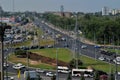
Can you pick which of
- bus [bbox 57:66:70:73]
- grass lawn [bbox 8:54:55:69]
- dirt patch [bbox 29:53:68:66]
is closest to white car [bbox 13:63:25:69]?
grass lawn [bbox 8:54:55:69]

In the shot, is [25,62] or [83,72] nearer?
[83,72]

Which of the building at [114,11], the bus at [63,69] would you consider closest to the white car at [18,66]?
the bus at [63,69]

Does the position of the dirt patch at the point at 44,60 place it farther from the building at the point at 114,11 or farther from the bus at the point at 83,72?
the building at the point at 114,11

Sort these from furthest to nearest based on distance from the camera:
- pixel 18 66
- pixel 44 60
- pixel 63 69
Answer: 1. pixel 44 60
2. pixel 18 66
3. pixel 63 69

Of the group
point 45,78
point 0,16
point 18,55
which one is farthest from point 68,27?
point 0,16

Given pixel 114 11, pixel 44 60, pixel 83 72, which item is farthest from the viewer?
pixel 114 11

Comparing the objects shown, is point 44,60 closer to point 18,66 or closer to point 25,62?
point 25,62

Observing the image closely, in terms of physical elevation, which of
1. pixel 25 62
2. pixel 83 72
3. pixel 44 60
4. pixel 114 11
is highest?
pixel 114 11

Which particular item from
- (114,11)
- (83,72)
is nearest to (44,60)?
(83,72)

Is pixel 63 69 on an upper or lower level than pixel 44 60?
lower

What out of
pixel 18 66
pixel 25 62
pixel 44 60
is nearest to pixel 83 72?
pixel 18 66

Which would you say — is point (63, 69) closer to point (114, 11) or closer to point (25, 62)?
point (25, 62)

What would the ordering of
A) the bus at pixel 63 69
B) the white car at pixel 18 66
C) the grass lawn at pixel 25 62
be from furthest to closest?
1. the grass lawn at pixel 25 62
2. the white car at pixel 18 66
3. the bus at pixel 63 69
